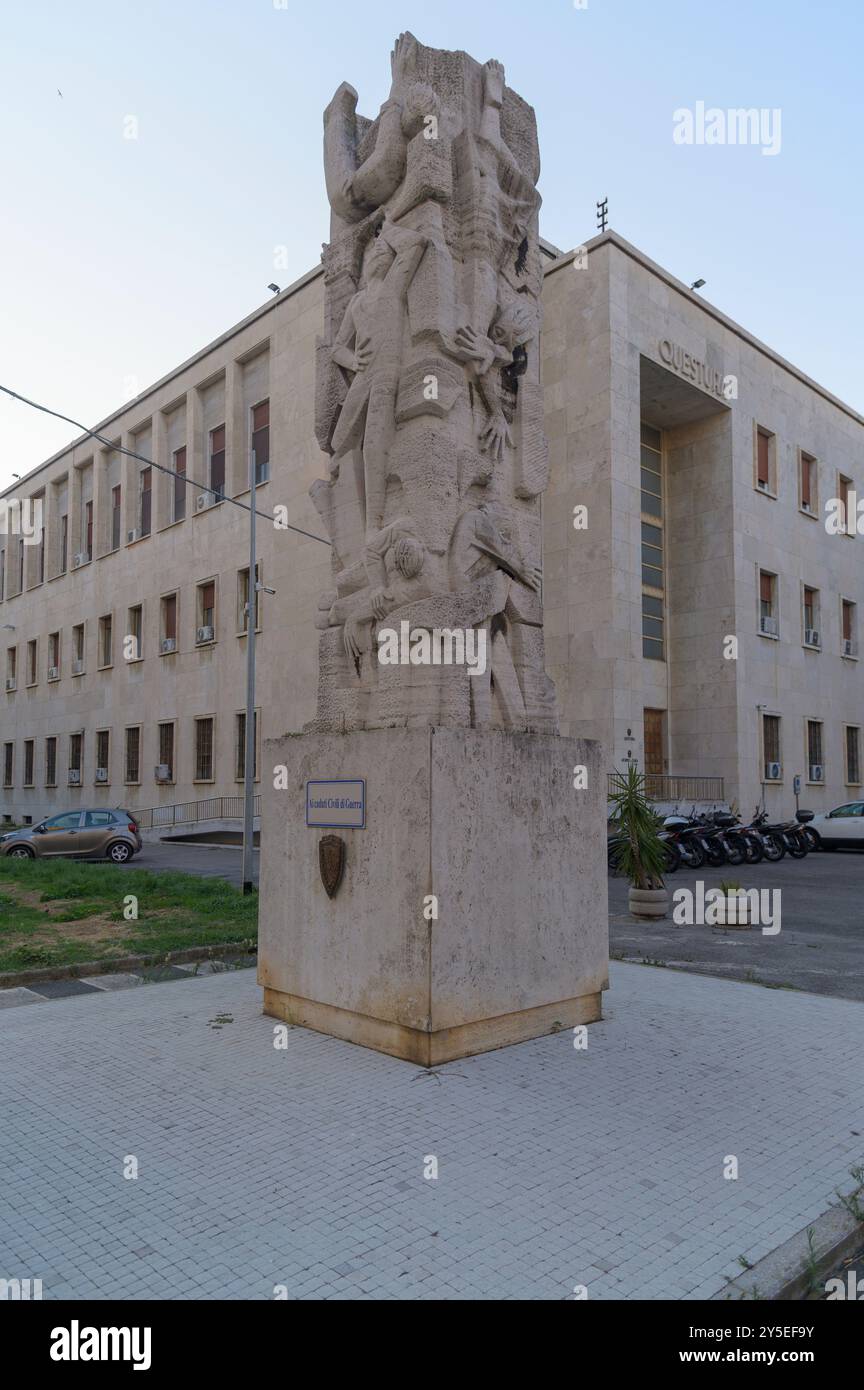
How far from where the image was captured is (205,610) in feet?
105

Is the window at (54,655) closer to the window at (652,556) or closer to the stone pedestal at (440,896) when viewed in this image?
the window at (652,556)

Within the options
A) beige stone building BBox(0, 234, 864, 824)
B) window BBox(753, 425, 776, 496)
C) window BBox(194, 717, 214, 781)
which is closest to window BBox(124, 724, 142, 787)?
beige stone building BBox(0, 234, 864, 824)

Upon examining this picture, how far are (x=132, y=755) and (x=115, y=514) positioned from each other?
1014cm

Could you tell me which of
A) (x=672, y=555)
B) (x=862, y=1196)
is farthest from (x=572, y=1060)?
(x=672, y=555)

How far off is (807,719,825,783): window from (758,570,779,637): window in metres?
3.61

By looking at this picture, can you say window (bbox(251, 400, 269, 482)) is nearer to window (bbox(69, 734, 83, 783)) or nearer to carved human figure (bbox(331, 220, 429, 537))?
window (bbox(69, 734, 83, 783))

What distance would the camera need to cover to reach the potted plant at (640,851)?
1123cm

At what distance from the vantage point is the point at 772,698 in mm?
27719

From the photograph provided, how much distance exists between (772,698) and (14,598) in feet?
116

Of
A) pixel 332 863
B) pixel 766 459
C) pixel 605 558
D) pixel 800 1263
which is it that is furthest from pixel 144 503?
pixel 800 1263

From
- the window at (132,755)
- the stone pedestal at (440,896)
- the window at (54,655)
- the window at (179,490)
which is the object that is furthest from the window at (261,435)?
the stone pedestal at (440,896)

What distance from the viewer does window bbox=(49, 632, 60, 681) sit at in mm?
40906

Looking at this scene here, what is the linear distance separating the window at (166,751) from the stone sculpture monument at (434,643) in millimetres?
27318

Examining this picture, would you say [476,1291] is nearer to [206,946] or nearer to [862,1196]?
[862,1196]
